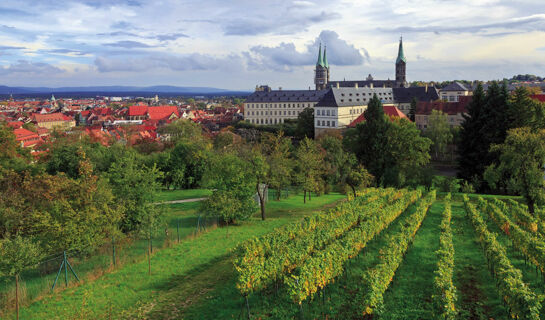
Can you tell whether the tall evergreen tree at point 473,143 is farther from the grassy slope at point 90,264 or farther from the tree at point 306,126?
the tree at point 306,126

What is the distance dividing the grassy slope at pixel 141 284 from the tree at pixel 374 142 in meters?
28.0

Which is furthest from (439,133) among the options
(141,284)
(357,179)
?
(141,284)

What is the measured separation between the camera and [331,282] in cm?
1781

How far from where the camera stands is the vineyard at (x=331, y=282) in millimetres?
14367

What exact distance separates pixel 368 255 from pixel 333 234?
2.16m

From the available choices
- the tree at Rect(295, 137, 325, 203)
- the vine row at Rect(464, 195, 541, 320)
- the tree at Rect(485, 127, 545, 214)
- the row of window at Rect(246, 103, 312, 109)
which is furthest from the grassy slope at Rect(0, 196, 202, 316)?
the row of window at Rect(246, 103, 312, 109)

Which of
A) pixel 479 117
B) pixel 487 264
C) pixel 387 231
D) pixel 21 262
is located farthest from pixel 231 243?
pixel 479 117

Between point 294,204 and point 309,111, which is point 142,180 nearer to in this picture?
point 294,204

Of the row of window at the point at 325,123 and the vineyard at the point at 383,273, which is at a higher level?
the row of window at the point at 325,123

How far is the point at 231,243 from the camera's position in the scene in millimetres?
24078

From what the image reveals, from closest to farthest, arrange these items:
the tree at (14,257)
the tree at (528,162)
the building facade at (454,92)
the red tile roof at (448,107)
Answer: the tree at (14,257), the tree at (528,162), the red tile roof at (448,107), the building facade at (454,92)

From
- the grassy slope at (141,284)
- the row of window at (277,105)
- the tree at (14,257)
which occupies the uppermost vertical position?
the row of window at (277,105)

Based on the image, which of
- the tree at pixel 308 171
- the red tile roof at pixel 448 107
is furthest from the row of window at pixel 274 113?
the tree at pixel 308 171

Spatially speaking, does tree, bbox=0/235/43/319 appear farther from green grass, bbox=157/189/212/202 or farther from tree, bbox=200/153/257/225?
green grass, bbox=157/189/212/202
